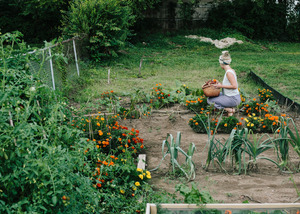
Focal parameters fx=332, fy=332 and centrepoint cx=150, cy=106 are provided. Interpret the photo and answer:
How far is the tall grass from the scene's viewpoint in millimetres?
8797

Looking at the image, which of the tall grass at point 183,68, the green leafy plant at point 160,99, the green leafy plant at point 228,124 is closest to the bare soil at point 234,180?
the green leafy plant at point 228,124

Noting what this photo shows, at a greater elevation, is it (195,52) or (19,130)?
(19,130)

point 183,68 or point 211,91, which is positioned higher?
point 211,91

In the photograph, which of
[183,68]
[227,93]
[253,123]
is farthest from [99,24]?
[253,123]

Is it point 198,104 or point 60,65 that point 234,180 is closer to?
point 198,104

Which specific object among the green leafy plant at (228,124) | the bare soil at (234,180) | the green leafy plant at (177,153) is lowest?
the bare soil at (234,180)

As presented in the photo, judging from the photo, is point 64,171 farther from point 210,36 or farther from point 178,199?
point 210,36

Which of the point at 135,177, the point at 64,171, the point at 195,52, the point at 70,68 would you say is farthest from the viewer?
the point at 195,52

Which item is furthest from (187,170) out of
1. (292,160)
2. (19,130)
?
(19,130)

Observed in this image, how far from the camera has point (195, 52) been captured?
15.3 meters

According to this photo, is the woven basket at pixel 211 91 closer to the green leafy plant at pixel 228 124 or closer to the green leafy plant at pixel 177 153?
the green leafy plant at pixel 228 124

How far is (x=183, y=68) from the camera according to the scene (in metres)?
11.7

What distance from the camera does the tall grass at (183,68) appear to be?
8797 millimetres

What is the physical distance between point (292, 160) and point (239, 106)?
236 centimetres
